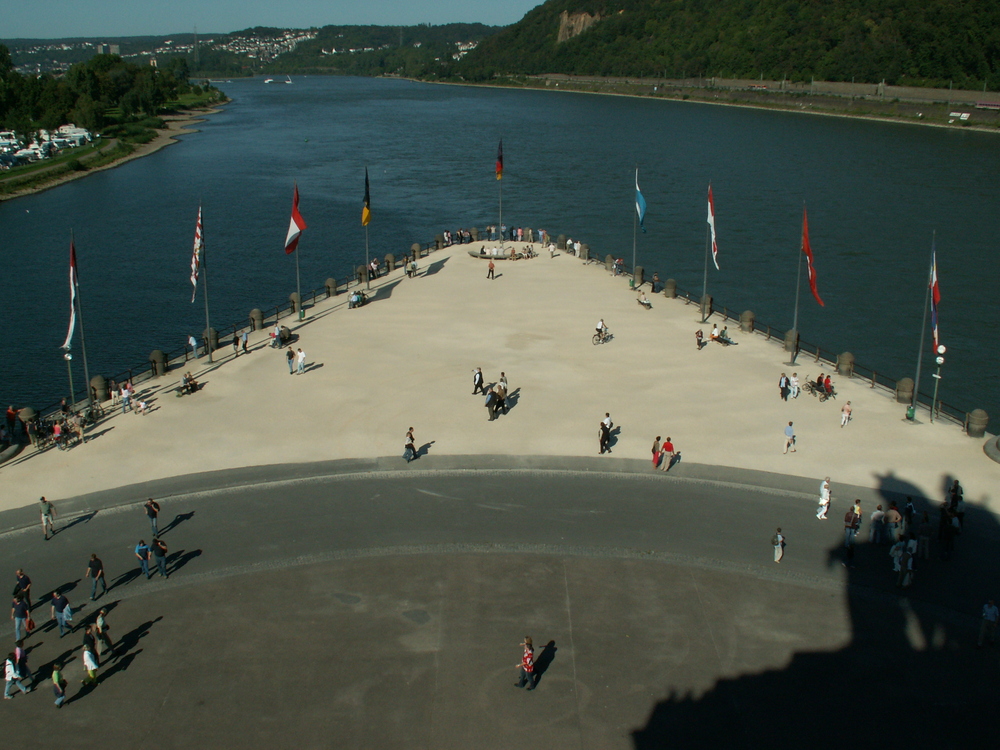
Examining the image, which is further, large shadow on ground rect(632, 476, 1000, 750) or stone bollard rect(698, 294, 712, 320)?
stone bollard rect(698, 294, 712, 320)

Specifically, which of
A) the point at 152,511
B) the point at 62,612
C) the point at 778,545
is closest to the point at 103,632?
the point at 62,612

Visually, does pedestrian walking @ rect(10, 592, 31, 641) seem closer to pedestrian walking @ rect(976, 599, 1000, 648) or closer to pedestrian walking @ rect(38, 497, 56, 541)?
pedestrian walking @ rect(38, 497, 56, 541)

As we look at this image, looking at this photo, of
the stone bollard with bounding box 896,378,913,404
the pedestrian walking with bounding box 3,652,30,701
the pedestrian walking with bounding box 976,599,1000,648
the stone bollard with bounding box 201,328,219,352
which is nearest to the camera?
the pedestrian walking with bounding box 3,652,30,701

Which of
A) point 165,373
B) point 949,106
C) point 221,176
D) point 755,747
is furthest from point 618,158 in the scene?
point 755,747

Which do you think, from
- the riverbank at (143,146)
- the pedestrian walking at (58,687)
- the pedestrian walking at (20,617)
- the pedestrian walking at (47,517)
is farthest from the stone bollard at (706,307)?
the riverbank at (143,146)

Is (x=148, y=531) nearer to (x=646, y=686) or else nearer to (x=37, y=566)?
(x=37, y=566)

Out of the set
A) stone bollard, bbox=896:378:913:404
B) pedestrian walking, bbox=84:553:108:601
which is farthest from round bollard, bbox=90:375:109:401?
stone bollard, bbox=896:378:913:404
